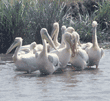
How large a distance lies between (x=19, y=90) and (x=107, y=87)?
196 cm

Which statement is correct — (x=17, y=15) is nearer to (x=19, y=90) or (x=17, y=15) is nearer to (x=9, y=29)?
(x=9, y=29)

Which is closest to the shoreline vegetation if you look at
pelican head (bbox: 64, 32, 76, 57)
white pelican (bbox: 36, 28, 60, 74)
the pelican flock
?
the pelican flock

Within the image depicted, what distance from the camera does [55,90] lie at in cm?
667

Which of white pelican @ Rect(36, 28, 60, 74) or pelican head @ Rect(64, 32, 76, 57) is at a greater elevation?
pelican head @ Rect(64, 32, 76, 57)

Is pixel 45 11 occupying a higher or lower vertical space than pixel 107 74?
higher

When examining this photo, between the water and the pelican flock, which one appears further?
the pelican flock

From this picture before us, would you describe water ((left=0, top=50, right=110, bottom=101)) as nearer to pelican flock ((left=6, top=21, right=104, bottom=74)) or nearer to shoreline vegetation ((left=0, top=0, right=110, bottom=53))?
pelican flock ((left=6, top=21, right=104, bottom=74))

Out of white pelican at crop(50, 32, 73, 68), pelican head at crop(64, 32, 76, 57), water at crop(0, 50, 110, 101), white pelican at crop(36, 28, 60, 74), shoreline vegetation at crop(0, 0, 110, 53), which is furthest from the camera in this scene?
shoreline vegetation at crop(0, 0, 110, 53)

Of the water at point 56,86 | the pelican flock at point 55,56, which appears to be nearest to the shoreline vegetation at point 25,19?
the pelican flock at point 55,56

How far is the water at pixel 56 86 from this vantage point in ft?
19.8

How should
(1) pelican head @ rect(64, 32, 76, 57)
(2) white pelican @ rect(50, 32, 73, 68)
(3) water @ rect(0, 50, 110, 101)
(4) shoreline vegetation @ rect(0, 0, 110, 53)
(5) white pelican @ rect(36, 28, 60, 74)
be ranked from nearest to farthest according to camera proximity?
(3) water @ rect(0, 50, 110, 101), (5) white pelican @ rect(36, 28, 60, 74), (2) white pelican @ rect(50, 32, 73, 68), (1) pelican head @ rect(64, 32, 76, 57), (4) shoreline vegetation @ rect(0, 0, 110, 53)

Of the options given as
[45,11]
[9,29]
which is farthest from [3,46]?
[45,11]

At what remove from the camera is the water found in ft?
19.8

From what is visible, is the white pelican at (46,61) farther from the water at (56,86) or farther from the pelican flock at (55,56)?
the water at (56,86)
